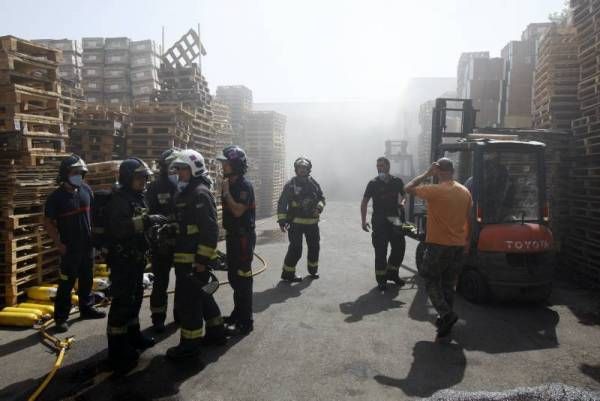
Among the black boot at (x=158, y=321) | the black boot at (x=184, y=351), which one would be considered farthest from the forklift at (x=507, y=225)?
the black boot at (x=158, y=321)

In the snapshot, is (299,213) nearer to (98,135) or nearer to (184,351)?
(184,351)

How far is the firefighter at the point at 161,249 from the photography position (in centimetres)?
491

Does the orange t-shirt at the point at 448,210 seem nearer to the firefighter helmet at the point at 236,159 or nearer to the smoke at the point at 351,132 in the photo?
the firefighter helmet at the point at 236,159

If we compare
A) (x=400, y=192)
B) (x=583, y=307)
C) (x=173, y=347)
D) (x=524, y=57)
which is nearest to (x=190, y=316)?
(x=173, y=347)

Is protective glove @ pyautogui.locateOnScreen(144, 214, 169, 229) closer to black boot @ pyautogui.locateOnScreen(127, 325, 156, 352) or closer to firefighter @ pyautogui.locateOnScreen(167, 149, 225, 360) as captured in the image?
firefighter @ pyautogui.locateOnScreen(167, 149, 225, 360)

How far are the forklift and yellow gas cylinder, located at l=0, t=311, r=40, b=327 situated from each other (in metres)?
5.60

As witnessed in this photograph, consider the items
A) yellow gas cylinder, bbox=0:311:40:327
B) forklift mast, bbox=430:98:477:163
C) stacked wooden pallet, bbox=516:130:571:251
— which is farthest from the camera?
stacked wooden pallet, bbox=516:130:571:251

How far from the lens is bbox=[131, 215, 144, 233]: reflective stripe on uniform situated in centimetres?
404

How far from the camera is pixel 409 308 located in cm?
588

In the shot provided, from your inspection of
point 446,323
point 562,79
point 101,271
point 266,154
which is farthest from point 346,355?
point 266,154

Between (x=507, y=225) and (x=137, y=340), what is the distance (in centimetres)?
470

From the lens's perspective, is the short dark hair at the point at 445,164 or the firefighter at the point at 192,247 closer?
the firefighter at the point at 192,247

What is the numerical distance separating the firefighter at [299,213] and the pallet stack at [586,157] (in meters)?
4.55

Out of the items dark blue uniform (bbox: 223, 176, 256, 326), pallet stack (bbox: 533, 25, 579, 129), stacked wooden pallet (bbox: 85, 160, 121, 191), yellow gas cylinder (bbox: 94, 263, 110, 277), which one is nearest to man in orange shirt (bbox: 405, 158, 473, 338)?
dark blue uniform (bbox: 223, 176, 256, 326)
